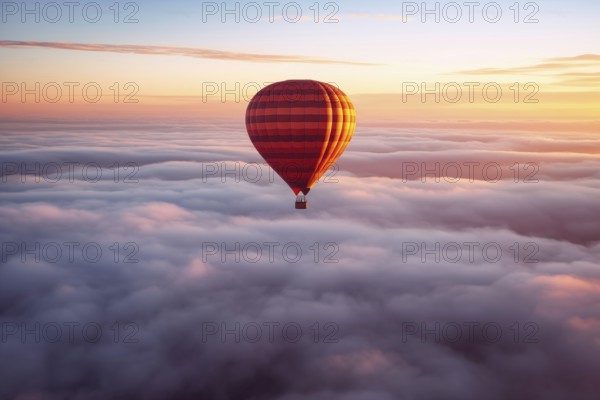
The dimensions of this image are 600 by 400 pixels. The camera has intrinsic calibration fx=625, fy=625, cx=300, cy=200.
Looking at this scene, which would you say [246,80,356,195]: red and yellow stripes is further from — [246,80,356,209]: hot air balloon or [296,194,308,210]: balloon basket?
[296,194,308,210]: balloon basket

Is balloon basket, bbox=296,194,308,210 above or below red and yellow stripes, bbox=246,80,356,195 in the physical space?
below

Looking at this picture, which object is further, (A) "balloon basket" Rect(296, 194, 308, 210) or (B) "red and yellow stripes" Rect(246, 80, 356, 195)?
(A) "balloon basket" Rect(296, 194, 308, 210)

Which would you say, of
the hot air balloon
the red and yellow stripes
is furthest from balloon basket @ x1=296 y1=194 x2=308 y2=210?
the red and yellow stripes

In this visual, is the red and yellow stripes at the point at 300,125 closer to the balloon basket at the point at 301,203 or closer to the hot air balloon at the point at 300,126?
the hot air balloon at the point at 300,126

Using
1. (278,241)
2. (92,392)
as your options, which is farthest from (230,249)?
(92,392)

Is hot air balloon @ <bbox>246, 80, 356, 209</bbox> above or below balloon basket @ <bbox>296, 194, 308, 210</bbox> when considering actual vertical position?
above

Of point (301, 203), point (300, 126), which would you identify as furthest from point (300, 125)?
point (301, 203)

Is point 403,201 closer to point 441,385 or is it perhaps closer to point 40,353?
point 441,385

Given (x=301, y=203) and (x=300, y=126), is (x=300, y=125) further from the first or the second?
(x=301, y=203)

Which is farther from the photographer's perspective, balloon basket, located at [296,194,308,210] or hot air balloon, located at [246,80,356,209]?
balloon basket, located at [296,194,308,210]
